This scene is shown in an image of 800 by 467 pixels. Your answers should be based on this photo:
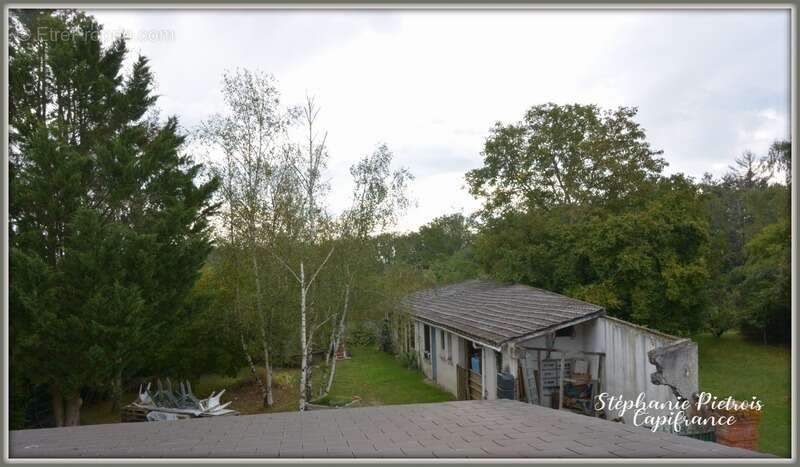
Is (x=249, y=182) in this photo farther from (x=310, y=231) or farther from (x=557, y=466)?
(x=557, y=466)

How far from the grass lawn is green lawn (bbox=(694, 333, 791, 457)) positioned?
277 inches

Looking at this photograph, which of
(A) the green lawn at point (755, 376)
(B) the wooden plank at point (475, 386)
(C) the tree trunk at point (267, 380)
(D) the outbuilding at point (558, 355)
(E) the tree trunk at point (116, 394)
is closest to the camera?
(D) the outbuilding at point (558, 355)

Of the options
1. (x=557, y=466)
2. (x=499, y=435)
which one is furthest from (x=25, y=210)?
(x=557, y=466)

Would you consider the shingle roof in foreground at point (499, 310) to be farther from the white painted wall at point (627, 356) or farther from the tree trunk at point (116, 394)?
the tree trunk at point (116, 394)

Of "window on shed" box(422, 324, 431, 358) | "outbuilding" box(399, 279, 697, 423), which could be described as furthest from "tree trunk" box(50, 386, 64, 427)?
"window on shed" box(422, 324, 431, 358)

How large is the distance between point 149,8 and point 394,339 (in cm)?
1776

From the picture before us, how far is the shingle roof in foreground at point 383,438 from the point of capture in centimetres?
409

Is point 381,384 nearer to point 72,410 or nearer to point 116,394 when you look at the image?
point 116,394

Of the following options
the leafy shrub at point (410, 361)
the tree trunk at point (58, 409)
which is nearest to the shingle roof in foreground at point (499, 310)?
the leafy shrub at point (410, 361)

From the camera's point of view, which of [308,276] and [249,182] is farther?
[249,182]

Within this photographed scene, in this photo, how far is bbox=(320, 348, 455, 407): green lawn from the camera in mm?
13693

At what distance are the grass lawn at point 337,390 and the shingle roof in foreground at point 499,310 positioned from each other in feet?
6.60

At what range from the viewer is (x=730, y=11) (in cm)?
449

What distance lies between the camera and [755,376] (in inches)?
584
